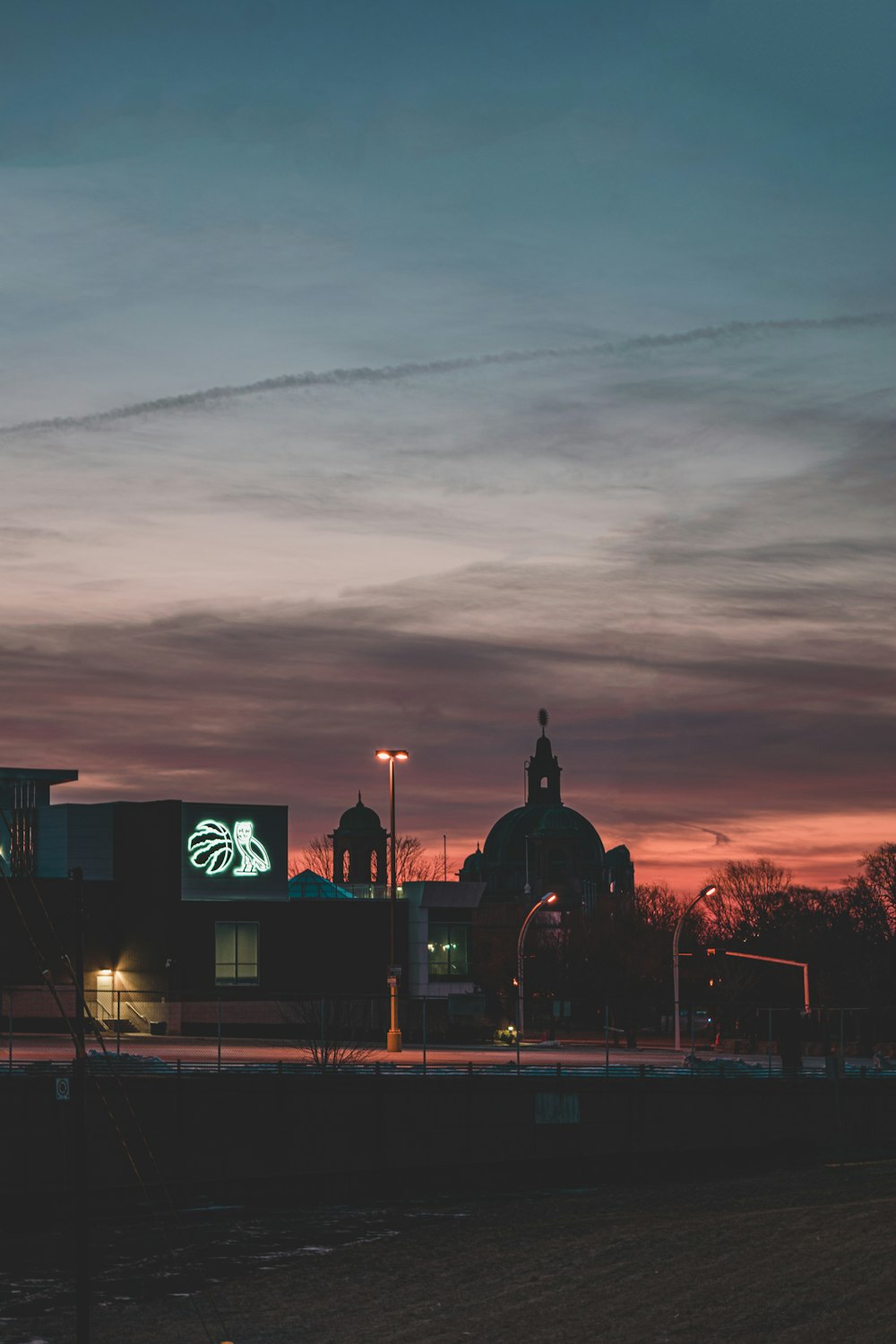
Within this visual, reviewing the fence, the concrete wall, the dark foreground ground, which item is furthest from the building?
the dark foreground ground

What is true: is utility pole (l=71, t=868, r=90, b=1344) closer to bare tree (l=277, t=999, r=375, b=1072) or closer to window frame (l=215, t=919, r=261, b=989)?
bare tree (l=277, t=999, r=375, b=1072)

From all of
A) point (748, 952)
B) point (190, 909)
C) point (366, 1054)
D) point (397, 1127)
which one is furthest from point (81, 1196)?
point (748, 952)

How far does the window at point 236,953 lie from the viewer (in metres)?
90.2

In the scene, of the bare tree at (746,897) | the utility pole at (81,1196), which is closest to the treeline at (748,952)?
the bare tree at (746,897)

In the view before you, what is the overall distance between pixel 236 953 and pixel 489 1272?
5706 centimetres

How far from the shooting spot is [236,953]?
297ft

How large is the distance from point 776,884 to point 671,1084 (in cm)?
11579

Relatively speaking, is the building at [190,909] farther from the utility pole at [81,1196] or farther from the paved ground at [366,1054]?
the utility pole at [81,1196]

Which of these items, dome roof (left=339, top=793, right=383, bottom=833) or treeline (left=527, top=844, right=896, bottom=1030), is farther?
→ dome roof (left=339, top=793, right=383, bottom=833)

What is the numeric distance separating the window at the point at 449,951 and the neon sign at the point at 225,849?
36.3ft

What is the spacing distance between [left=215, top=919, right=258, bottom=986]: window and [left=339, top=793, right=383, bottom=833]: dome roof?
65125mm

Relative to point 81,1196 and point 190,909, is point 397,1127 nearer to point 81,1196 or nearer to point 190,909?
point 81,1196

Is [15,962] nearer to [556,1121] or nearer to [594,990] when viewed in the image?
[556,1121]

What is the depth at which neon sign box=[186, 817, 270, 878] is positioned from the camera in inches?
3585
